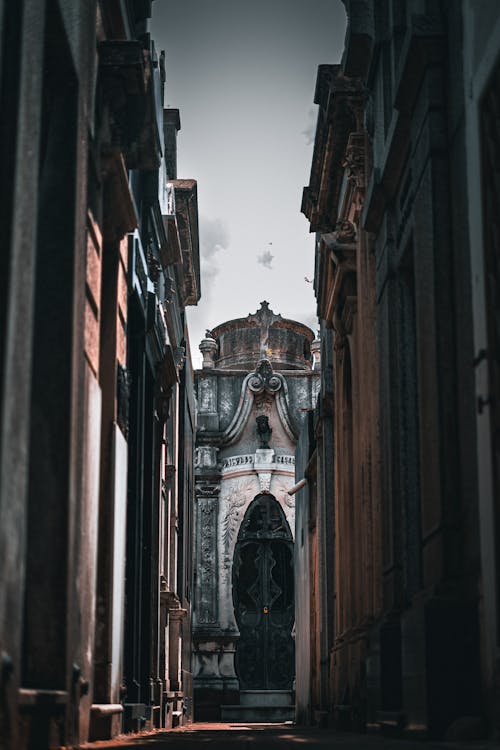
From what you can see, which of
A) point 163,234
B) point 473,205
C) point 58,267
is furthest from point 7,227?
point 163,234

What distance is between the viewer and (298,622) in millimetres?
25781

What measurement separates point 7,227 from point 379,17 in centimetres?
825

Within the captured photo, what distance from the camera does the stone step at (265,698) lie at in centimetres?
3064

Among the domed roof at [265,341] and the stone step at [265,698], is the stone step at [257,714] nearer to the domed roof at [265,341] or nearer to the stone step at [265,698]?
the stone step at [265,698]

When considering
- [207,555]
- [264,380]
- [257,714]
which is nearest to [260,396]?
[264,380]

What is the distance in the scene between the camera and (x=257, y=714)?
99.4 ft

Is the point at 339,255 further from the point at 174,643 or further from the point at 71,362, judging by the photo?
the point at 174,643

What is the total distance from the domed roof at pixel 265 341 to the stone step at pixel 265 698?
839cm

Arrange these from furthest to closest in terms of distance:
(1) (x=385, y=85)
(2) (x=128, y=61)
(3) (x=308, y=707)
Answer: (3) (x=308, y=707) → (1) (x=385, y=85) → (2) (x=128, y=61)

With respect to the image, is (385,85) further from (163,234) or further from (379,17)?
(163,234)

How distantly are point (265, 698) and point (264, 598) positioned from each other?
231cm

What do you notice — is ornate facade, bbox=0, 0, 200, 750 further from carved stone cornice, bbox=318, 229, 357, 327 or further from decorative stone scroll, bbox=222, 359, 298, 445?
decorative stone scroll, bbox=222, 359, 298, 445

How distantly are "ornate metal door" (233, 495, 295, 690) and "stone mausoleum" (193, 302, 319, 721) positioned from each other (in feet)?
0.08

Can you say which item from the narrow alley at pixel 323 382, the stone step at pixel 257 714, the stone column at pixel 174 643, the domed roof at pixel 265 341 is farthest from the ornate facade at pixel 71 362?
the domed roof at pixel 265 341
